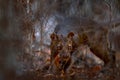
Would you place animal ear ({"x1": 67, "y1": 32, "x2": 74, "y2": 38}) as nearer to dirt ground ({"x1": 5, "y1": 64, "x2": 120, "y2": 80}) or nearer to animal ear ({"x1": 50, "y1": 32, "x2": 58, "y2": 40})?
animal ear ({"x1": 50, "y1": 32, "x2": 58, "y2": 40})

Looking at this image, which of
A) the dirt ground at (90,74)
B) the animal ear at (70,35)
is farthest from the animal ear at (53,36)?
the dirt ground at (90,74)

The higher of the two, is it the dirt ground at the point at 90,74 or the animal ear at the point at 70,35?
the animal ear at the point at 70,35

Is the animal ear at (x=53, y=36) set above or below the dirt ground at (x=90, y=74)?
above

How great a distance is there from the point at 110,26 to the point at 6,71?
10.0 ft

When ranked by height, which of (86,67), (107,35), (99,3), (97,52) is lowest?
(86,67)

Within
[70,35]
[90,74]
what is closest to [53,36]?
[70,35]

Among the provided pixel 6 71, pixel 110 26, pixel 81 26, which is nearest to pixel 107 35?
pixel 110 26

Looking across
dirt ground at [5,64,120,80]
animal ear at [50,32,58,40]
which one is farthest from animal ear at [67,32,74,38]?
dirt ground at [5,64,120,80]

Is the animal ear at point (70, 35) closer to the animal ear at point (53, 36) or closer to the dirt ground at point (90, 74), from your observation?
the animal ear at point (53, 36)

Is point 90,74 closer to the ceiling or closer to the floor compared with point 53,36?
closer to the floor

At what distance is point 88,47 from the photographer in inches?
134

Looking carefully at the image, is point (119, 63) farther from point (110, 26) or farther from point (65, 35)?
point (65, 35)

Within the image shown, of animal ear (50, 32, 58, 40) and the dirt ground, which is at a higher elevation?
animal ear (50, 32, 58, 40)

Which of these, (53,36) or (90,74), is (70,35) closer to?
(53,36)
